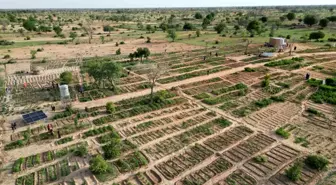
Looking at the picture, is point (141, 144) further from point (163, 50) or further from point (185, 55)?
point (163, 50)

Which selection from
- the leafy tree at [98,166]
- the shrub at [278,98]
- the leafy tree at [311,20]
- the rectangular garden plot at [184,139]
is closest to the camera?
the leafy tree at [98,166]

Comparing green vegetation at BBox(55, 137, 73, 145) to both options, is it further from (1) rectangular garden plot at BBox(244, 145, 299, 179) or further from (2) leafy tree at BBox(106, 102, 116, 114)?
(1) rectangular garden plot at BBox(244, 145, 299, 179)

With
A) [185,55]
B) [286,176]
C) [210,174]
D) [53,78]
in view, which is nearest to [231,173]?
[210,174]

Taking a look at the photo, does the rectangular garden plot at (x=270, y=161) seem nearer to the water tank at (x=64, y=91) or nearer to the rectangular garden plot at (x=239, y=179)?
the rectangular garden plot at (x=239, y=179)

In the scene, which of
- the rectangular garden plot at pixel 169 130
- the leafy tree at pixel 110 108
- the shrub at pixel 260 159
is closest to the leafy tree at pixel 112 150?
the rectangular garden plot at pixel 169 130

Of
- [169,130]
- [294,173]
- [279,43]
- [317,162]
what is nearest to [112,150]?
[169,130]
